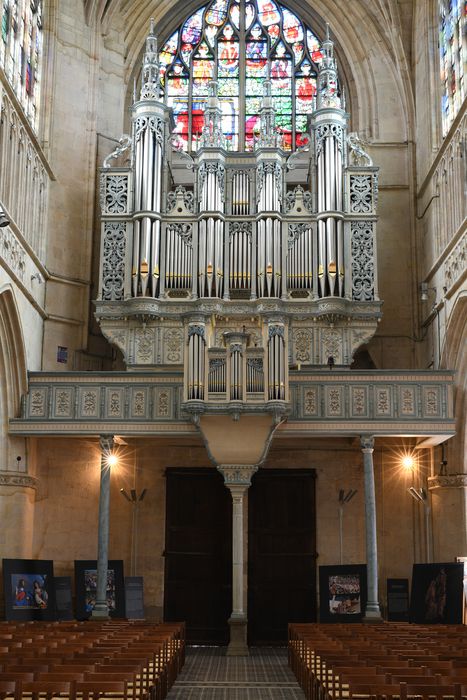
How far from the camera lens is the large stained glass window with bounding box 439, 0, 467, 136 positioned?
23062 millimetres

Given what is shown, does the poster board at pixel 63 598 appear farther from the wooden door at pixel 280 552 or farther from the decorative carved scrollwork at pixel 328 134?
the decorative carved scrollwork at pixel 328 134

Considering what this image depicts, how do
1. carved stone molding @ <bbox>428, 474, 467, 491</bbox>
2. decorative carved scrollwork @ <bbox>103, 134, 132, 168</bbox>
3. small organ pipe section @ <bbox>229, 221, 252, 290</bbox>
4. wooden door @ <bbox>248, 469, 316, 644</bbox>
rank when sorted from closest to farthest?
1. carved stone molding @ <bbox>428, 474, 467, 491</bbox>
2. wooden door @ <bbox>248, 469, 316, 644</bbox>
3. small organ pipe section @ <bbox>229, 221, 252, 290</bbox>
4. decorative carved scrollwork @ <bbox>103, 134, 132, 168</bbox>

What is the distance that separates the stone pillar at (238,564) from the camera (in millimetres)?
21188

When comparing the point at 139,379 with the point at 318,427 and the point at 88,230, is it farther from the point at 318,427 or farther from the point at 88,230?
the point at 88,230

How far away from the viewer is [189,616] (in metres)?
24.8

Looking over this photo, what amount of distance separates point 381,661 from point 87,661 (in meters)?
3.31

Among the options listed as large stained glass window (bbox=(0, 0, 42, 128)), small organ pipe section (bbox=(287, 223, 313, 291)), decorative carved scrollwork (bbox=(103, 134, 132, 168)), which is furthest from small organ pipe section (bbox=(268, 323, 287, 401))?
large stained glass window (bbox=(0, 0, 42, 128))

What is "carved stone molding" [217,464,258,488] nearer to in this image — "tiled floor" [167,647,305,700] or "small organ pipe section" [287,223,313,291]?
"tiled floor" [167,647,305,700]

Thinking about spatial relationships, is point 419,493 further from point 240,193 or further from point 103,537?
point 240,193

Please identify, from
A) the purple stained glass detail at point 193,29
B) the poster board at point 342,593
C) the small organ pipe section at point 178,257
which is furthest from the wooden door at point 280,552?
the purple stained glass detail at point 193,29

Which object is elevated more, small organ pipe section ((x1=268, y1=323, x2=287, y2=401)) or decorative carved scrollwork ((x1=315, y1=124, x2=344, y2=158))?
decorative carved scrollwork ((x1=315, y1=124, x2=344, y2=158))

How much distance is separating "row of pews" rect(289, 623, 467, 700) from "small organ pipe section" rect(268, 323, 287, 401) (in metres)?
5.04

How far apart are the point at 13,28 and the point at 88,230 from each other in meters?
5.98

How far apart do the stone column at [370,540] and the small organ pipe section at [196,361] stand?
13.1 ft
